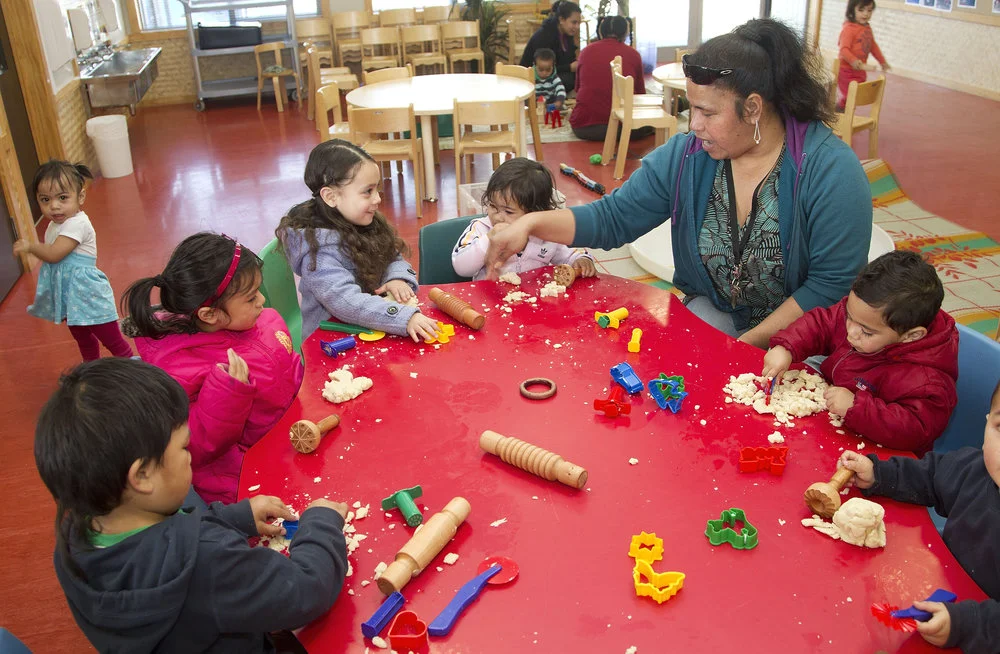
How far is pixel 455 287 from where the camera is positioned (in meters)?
2.54

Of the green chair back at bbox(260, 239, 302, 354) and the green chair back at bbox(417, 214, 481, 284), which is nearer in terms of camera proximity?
the green chair back at bbox(260, 239, 302, 354)

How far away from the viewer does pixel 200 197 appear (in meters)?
6.71

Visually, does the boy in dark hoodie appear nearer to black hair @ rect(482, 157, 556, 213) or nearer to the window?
black hair @ rect(482, 157, 556, 213)

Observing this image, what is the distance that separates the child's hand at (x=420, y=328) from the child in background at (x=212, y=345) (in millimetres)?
379

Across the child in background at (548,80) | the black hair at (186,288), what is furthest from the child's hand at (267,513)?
the child in background at (548,80)

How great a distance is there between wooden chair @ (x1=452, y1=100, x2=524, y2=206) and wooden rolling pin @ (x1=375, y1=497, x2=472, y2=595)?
4351 mm

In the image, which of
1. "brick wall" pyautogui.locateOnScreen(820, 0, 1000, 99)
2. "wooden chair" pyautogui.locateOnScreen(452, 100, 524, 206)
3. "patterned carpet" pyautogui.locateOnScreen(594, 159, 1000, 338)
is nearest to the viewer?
"patterned carpet" pyautogui.locateOnScreen(594, 159, 1000, 338)

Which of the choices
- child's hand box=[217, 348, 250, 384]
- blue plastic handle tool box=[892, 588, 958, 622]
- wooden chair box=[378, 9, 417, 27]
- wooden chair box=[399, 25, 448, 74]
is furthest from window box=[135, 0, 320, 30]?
blue plastic handle tool box=[892, 588, 958, 622]

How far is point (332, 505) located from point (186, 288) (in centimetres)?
82

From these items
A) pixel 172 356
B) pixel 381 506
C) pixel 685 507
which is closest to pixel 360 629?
pixel 381 506

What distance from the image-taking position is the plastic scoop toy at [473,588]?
1.26 meters

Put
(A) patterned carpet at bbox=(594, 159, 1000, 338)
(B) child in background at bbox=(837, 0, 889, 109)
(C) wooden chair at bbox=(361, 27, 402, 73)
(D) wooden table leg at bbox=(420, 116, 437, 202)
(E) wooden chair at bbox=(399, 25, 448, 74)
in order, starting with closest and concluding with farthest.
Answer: (A) patterned carpet at bbox=(594, 159, 1000, 338), (D) wooden table leg at bbox=(420, 116, 437, 202), (B) child in background at bbox=(837, 0, 889, 109), (C) wooden chair at bbox=(361, 27, 402, 73), (E) wooden chair at bbox=(399, 25, 448, 74)

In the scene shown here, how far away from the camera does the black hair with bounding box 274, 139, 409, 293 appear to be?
102 inches

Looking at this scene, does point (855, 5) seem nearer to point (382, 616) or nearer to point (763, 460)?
point (763, 460)
